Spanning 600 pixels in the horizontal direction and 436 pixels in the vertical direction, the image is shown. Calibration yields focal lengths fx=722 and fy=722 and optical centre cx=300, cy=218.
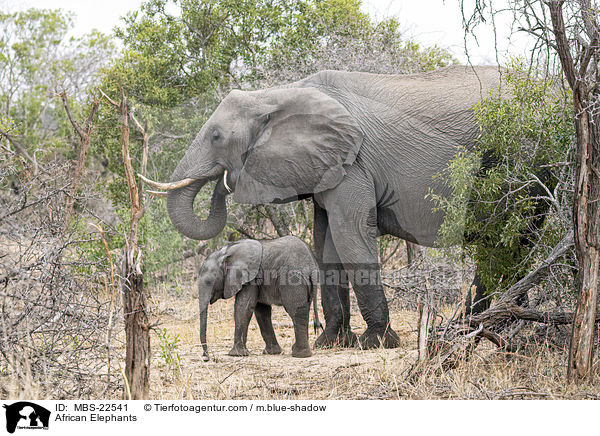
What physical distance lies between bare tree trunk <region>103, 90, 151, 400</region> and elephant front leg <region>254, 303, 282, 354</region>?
8.28ft

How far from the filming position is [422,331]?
508 cm

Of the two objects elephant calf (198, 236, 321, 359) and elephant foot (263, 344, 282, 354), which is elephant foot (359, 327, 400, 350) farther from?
elephant foot (263, 344, 282, 354)

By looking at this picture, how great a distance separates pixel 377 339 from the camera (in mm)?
6898

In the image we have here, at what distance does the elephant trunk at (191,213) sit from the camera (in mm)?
6914

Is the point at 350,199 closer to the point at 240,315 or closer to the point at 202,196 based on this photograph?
the point at 240,315

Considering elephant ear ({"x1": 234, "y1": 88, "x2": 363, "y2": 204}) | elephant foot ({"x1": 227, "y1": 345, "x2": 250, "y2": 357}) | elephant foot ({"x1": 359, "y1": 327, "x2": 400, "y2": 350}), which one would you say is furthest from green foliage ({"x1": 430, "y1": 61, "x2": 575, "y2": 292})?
elephant foot ({"x1": 227, "y1": 345, "x2": 250, "y2": 357})

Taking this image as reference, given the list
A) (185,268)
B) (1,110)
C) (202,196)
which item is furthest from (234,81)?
(1,110)

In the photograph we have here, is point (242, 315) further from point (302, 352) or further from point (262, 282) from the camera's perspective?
point (302, 352)

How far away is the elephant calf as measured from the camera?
666 cm

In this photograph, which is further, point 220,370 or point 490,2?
point 220,370

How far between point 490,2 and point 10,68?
19.2 m

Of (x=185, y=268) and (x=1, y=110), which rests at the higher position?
(x=1, y=110)

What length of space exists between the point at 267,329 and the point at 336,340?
2.35 feet

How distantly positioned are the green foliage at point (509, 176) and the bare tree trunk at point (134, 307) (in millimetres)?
→ 2745
